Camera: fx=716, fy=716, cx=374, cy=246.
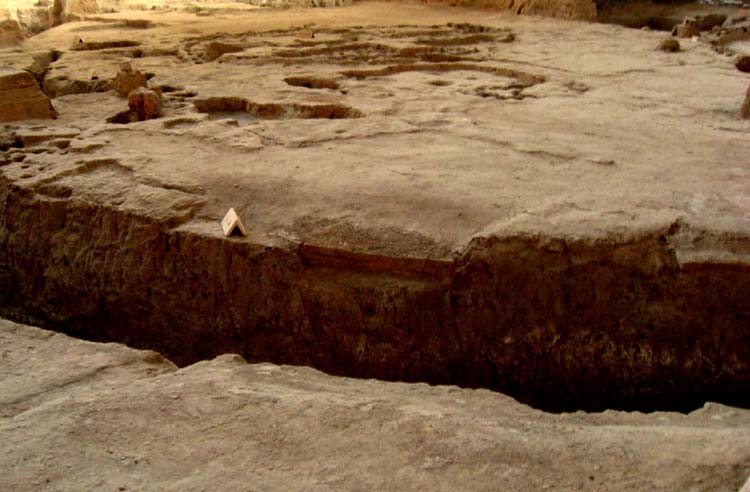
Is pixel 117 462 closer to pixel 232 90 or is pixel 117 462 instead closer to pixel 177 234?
pixel 177 234

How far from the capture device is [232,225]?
9.43 feet

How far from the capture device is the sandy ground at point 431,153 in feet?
9.27

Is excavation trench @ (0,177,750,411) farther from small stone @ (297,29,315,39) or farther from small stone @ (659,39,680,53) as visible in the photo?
small stone @ (297,29,315,39)

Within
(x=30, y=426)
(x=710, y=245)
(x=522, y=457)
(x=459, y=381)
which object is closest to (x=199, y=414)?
(x=30, y=426)

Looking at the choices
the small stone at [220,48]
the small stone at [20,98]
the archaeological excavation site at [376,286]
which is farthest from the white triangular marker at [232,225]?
the small stone at [220,48]

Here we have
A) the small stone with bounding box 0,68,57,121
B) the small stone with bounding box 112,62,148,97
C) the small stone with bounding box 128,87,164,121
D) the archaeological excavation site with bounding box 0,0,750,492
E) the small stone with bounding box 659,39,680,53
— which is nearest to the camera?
the archaeological excavation site with bounding box 0,0,750,492

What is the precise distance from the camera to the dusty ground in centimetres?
147

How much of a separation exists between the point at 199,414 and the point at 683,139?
122 inches

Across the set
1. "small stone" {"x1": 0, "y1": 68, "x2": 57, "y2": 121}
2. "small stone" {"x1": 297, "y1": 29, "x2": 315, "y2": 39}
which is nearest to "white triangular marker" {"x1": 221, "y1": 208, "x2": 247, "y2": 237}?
"small stone" {"x1": 0, "y1": 68, "x2": 57, "y2": 121}

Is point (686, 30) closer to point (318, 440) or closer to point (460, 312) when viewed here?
point (460, 312)

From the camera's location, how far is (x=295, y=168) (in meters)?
3.43

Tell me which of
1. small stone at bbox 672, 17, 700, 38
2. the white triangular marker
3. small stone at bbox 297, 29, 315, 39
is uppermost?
small stone at bbox 672, 17, 700, 38

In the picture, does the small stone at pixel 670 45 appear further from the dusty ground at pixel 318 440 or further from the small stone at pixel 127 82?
the dusty ground at pixel 318 440

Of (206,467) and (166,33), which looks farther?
(166,33)
